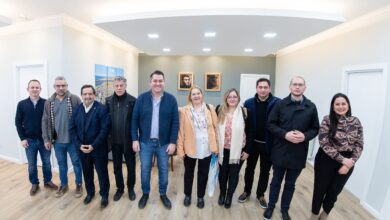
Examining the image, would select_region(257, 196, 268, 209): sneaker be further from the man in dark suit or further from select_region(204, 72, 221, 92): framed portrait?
select_region(204, 72, 221, 92): framed portrait

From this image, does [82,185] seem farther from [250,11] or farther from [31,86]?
[250,11]

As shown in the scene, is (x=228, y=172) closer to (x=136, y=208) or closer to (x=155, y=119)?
(x=155, y=119)

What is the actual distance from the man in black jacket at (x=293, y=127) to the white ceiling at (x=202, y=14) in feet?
3.61

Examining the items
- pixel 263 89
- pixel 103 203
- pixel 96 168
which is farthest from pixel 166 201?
pixel 263 89

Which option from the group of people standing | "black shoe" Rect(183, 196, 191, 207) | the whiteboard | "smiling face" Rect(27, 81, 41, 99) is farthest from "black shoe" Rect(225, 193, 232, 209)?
the whiteboard

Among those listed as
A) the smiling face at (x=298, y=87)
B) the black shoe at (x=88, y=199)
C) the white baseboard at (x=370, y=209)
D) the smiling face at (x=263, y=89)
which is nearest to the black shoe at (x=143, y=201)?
the black shoe at (x=88, y=199)

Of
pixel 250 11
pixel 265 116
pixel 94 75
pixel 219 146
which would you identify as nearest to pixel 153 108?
pixel 219 146

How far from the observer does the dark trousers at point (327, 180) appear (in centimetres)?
199

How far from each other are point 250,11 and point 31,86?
9.26 ft

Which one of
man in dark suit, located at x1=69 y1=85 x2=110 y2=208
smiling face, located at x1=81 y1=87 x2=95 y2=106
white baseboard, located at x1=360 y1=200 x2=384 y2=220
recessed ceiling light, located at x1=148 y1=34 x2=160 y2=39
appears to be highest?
recessed ceiling light, located at x1=148 y1=34 x2=160 y2=39

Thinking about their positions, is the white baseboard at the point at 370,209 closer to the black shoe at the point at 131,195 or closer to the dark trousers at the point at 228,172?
the dark trousers at the point at 228,172

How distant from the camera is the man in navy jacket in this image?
7.49 feet

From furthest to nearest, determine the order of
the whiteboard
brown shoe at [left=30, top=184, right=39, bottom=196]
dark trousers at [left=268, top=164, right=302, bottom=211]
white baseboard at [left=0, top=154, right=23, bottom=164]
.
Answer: the whiteboard
white baseboard at [left=0, top=154, right=23, bottom=164]
brown shoe at [left=30, top=184, right=39, bottom=196]
dark trousers at [left=268, top=164, right=302, bottom=211]

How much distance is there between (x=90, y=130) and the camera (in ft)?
7.61
